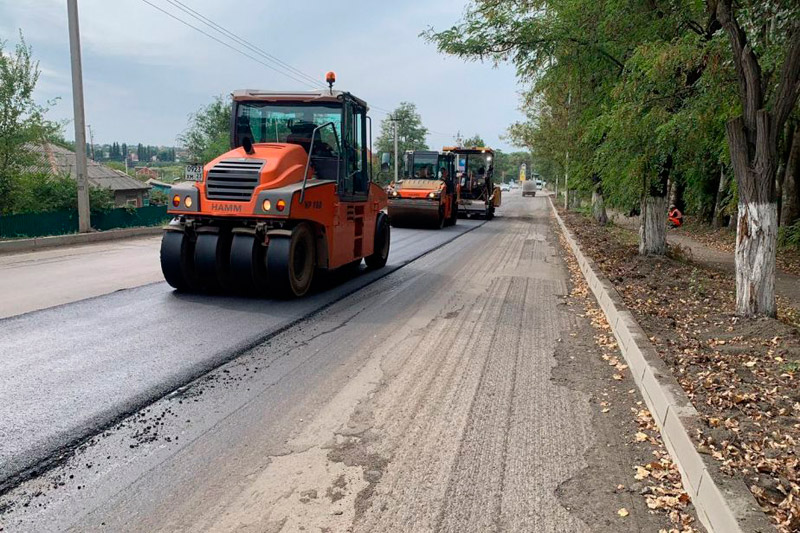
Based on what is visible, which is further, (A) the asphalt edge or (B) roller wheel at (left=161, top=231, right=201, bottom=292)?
(B) roller wheel at (left=161, top=231, right=201, bottom=292)

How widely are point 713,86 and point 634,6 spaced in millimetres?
2869

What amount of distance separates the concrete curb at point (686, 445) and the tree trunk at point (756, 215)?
4.88ft

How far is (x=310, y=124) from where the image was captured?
30.9ft

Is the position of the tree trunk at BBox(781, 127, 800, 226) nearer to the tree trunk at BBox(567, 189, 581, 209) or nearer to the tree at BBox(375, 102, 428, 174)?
the tree trunk at BBox(567, 189, 581, 209)

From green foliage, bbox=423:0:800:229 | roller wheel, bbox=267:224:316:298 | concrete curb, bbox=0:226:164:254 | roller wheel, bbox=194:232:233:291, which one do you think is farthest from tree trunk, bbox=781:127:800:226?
concrete curb, bbox=0:226:164:254

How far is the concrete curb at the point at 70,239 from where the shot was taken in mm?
13602

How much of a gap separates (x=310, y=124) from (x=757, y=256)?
21.4 ft

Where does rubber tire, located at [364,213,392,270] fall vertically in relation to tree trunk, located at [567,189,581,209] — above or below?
below

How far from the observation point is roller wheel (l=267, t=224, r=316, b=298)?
7.88 meters

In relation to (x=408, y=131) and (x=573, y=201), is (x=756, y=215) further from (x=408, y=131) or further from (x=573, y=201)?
(x=408, y=131)

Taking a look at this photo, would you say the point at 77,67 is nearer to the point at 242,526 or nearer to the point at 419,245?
the point at 419,245

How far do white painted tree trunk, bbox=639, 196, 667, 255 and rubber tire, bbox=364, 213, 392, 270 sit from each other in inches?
212

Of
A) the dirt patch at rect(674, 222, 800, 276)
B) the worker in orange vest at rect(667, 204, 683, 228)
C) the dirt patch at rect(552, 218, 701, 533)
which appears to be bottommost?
the dirt patch at rect(552, 218, 701, 533)

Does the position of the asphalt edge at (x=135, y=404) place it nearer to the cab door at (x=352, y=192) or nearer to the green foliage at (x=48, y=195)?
the cab door at (x=352, y=192)
